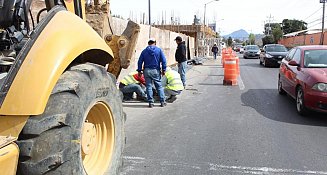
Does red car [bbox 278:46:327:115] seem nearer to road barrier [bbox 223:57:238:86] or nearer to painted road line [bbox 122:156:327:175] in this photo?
painted road line [bbox 122:156:327:175]

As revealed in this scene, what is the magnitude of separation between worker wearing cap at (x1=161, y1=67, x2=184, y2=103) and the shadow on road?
189cm

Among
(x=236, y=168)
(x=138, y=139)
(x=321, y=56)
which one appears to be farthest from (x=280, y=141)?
(x=321, y=56)

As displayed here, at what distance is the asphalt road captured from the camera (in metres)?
4.98

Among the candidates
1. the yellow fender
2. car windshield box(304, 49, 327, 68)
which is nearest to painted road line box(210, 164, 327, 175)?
the yellow fender

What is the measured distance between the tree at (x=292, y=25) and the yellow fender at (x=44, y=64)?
117025 mm

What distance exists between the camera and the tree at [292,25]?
112 meters

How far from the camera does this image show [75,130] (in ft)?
8.95

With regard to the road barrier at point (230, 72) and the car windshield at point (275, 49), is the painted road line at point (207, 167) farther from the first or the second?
the car windshield at point (275, 49)

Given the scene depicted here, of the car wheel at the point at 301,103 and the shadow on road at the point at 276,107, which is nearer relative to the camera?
the shadow on road at the point at 276,107

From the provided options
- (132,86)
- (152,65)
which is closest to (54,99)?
(152,65)

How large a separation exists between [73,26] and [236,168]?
9.63 ft

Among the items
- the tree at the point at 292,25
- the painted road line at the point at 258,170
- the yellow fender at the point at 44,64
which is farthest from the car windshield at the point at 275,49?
the tree at the point at 292,25

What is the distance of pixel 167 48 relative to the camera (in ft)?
78.2

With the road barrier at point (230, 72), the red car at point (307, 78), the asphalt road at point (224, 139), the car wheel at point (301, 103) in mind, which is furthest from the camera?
the road barrier at point (230, 72)
